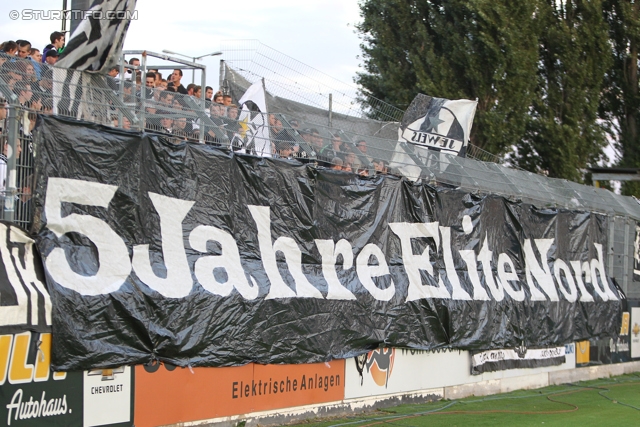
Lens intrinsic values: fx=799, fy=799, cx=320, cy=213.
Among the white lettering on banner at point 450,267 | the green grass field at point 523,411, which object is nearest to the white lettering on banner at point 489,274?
the white lettering on banner at point 450,267

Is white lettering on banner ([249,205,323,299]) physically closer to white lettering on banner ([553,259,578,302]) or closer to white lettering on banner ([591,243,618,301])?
white lettering on banner ([553,259,578,302])

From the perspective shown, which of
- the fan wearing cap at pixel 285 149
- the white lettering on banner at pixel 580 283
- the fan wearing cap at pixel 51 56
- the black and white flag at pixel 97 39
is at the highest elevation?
the fan wearing cap at pixel 51 56

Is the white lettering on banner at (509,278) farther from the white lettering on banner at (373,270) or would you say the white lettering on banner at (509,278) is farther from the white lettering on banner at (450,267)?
the white lettering on banner at (373,270)

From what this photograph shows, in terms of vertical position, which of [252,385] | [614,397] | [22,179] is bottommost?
[614,397]

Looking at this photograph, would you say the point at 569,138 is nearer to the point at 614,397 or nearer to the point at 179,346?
the point at 614,397

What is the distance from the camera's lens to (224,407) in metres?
8.09

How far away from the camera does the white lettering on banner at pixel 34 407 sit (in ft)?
20.2

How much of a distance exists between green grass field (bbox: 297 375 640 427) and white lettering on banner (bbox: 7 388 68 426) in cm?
317

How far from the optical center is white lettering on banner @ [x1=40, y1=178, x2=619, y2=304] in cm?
675

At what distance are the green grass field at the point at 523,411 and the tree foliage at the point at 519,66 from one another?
12943mm

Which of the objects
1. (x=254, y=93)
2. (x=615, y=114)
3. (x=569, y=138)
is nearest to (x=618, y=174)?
(x=569, y=138)

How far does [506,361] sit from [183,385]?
22.1 ft

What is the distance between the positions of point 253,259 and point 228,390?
1394mm

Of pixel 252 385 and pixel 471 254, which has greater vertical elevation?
pixel 471 254
